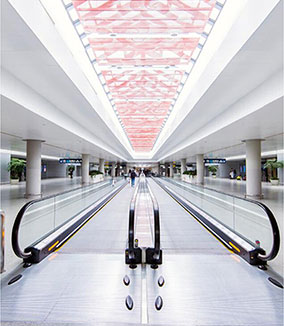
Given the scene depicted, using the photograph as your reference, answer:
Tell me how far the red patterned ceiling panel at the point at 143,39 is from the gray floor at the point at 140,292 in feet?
21.1

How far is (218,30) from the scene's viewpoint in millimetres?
6152

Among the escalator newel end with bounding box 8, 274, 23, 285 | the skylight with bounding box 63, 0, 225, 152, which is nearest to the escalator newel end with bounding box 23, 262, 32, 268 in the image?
the escalator newel end with bounding box 8, 274, 23, 285

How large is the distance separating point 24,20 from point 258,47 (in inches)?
190

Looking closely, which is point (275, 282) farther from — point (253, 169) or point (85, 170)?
point (85, 170)

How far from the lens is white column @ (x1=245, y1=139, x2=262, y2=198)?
13.3m

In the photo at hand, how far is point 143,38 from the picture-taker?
7.53 meters

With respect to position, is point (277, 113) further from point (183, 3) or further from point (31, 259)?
point (31, 259)

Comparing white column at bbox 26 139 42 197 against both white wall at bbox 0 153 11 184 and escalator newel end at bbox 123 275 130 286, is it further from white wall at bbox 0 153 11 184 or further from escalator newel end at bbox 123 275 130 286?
white wall at bbox 0 153 11 184

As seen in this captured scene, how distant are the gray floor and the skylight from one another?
6421 mm

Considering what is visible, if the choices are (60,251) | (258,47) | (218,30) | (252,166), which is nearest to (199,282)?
(60,251)

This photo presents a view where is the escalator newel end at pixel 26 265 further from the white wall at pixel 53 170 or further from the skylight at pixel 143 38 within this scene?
the white wall at pixel 53 170

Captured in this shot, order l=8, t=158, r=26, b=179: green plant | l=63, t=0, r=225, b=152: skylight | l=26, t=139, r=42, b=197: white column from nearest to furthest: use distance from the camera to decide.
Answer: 1. l=63, t=0, r=225, b=152: skylight
2. l=26, t=139, r=42, b=197: white column
3. l=8, t=158, r=26, b=179: green plant

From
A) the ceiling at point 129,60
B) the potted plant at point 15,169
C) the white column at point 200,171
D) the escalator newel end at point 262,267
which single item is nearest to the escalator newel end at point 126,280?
the escalator newel end at point 262,267

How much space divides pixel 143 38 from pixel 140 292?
25.7ft
